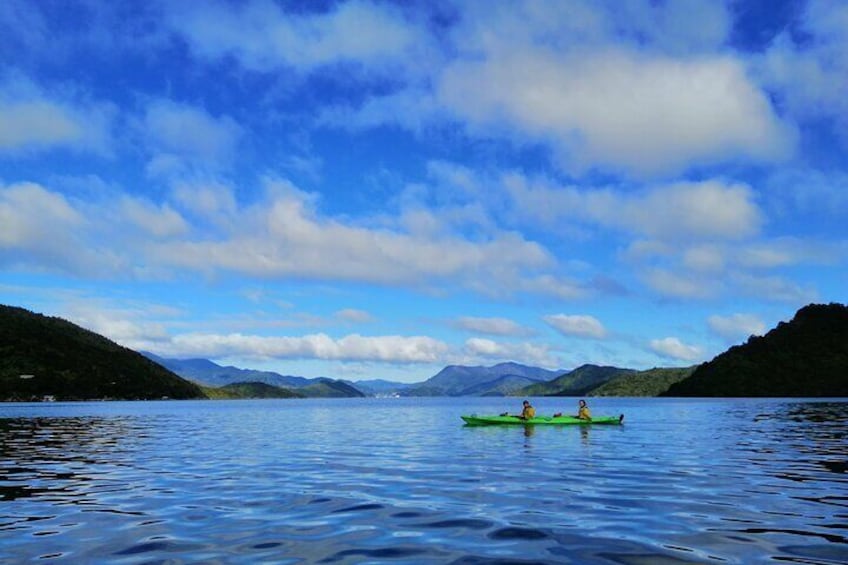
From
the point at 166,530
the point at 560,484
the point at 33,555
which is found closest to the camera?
the point at 33,555

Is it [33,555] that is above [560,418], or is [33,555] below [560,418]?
below

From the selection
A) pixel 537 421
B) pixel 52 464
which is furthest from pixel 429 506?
pixel 537 421

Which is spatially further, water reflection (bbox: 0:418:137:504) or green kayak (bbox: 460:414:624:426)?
green kayak (bbox: 460:414:624:426)

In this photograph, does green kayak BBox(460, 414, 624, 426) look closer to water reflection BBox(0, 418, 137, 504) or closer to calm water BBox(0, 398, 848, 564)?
calm water BBox(0, 398, 848, 564)

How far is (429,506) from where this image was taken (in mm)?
22672

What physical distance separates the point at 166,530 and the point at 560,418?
55.5 m

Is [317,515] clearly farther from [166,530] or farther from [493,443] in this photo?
[493,443]

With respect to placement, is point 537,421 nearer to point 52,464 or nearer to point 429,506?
point 52,464

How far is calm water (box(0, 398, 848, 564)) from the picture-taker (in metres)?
16.2

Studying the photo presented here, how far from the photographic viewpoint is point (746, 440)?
174 ft

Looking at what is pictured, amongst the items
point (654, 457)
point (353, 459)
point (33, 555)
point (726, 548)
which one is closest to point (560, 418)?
point (654, 457)

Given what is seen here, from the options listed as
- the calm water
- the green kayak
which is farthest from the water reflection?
the green kayak

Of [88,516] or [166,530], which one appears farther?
[88,516]

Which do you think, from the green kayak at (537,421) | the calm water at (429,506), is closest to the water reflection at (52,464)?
the calm water at (429,506)
